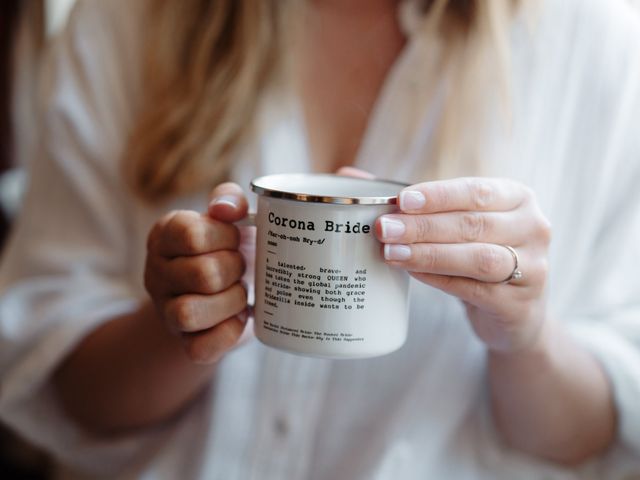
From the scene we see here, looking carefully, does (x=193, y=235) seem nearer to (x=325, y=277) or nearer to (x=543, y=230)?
(x=325, y=277)

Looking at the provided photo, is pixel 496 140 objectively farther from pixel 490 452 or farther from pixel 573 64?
pixel 490 452

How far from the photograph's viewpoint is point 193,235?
692 millimetres

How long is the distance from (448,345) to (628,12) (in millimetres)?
485

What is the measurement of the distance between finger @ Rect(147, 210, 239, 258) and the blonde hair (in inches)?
9.4

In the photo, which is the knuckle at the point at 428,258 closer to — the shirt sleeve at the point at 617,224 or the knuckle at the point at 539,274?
the knuckle at the point at 539,274

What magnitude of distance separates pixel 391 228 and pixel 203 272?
0.19m

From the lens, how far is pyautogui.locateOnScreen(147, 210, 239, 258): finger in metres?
0.69

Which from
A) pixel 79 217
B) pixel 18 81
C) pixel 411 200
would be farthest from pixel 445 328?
pixel 18 81

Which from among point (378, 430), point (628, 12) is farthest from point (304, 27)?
point (378, 430)

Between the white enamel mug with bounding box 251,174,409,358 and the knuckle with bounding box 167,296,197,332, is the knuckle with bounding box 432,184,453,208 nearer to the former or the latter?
the white enamel mug with bounding box 251,174,409,358

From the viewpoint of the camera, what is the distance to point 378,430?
3.06 feet

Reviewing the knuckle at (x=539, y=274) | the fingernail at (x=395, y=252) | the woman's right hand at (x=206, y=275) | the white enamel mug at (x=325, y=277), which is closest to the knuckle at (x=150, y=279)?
the woman's right hand at (x=206, y=275)

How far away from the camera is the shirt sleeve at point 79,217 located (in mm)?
1007

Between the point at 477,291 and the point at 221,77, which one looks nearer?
the point at 477,291
